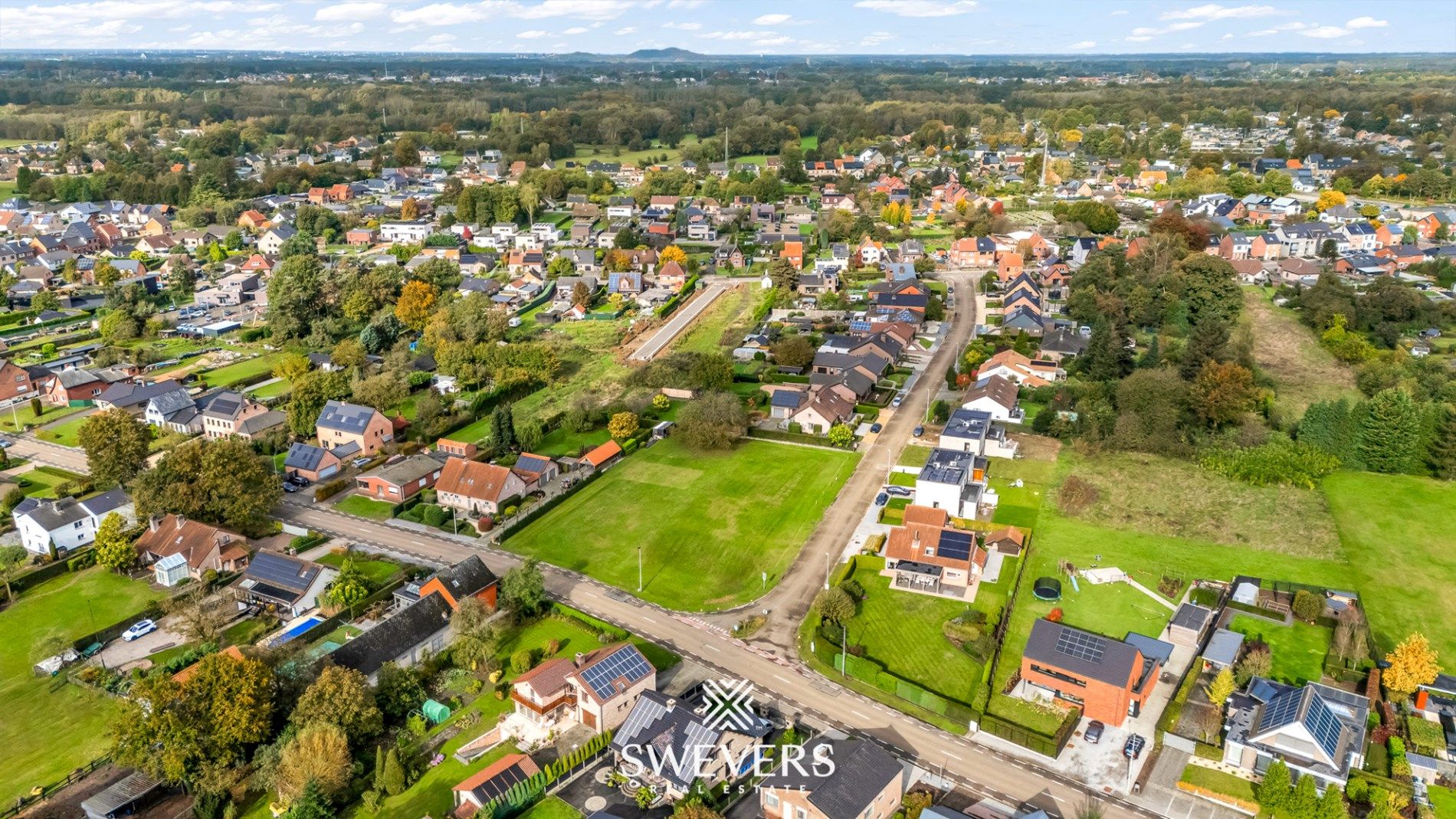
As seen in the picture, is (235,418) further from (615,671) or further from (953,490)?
(953,490)

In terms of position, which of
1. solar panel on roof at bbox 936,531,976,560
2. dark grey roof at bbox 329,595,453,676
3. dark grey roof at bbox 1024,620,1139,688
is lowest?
dark grey roof at bbox 329,595,453,676

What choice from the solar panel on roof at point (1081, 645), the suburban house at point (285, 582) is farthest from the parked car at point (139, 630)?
the solar panel on roof at point (1081, 645)

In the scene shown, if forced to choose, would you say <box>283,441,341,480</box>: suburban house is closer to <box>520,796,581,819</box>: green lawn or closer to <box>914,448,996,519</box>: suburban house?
<box>520,796,581,819</box>: green lawn

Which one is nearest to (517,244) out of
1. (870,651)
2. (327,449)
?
(327,449)

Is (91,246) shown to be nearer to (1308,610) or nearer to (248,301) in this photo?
(248,301)

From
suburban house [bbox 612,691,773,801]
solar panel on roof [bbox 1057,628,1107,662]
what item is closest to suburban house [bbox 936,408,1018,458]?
solar panel on roof [bbox 1057,628,1107,662]

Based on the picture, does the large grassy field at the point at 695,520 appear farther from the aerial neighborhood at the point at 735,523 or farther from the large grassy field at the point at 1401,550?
the large grassy field at the point at 1401,550
